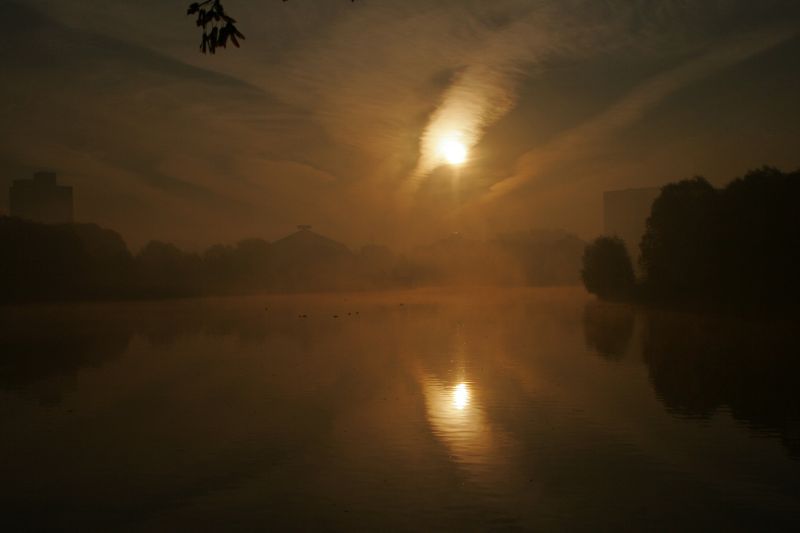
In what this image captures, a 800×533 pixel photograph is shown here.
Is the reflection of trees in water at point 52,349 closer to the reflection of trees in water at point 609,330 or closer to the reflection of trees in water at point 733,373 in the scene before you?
the reflection of trees in water at point 733,373

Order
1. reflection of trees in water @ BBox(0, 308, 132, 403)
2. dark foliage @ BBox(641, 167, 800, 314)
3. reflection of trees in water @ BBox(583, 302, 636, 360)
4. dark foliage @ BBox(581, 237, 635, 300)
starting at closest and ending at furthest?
reflection of trees in water @ BBox(0, 308, 132, 403) → reflection of trees in water @ BBox(583, 302, 636, 360) → dark foliage @ BBox(641, 167, 800, 314) → dark foliage @ BBox(581, 237, 635, 300)

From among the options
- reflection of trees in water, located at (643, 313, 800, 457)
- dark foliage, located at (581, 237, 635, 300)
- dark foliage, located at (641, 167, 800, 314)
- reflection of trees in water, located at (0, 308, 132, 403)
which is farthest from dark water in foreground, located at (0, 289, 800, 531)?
dark foliage, located at (581, 237, 635, 300)

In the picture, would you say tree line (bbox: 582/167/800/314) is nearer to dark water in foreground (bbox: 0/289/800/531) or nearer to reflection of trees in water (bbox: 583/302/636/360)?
reflection of trees in water (bbox: 583/302/636/360)

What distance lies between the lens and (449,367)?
38.4 metres

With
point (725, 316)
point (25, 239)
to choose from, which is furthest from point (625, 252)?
point (25, 239)

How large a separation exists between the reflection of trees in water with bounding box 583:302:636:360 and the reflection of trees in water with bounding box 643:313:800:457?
1.68 metres

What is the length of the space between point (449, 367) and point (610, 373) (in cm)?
785

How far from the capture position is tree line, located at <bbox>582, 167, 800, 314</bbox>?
64750 millimetres

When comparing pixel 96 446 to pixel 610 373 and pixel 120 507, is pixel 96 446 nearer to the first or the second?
pixel 120 507

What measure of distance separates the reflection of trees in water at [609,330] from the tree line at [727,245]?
6.68m

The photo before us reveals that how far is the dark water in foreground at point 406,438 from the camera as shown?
52.7ft

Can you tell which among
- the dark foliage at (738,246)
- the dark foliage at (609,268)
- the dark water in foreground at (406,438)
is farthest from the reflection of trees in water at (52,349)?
the dark foliage at (609,268)

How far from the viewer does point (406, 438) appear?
22750mm

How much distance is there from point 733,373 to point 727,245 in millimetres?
38760
